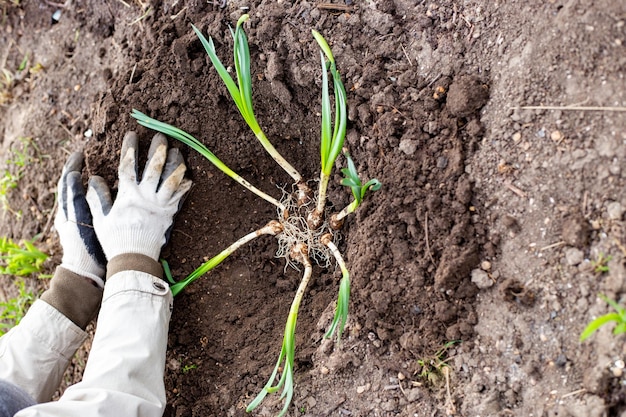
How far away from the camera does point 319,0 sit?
1754 millimetres

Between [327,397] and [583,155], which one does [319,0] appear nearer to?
[583,155]

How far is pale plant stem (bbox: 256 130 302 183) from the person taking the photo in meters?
1.77

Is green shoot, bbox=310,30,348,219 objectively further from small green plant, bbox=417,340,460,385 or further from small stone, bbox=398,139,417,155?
small green plant, bbox=417,340,460,385

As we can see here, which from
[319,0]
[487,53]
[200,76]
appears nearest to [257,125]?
[200,76]

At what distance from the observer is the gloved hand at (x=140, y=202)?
1.81 meters

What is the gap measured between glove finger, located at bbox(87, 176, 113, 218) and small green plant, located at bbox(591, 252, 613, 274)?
4.87ft

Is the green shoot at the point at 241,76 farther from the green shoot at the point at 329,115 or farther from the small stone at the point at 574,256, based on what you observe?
the small stone at the point at 574,256

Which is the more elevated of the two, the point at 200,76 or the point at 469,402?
the point at 200,76

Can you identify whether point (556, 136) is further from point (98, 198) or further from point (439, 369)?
point (98, 198)

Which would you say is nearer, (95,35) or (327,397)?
(327,397)

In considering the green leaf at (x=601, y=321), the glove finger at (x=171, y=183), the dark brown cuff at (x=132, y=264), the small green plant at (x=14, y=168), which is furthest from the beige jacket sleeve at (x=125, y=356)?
the green leaf at (x=601, y=321)

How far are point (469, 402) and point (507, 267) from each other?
38 cm

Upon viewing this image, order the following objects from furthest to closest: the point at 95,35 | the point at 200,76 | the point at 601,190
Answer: the point at 95,35, the point at 200,76, the point at 601,190

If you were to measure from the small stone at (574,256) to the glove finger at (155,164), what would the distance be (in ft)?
4.19
